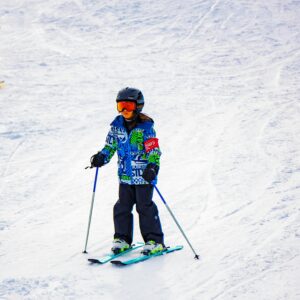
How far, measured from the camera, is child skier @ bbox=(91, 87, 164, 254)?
4.95 meters

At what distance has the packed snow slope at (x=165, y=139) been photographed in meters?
4.65

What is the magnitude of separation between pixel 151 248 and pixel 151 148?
0.94 m

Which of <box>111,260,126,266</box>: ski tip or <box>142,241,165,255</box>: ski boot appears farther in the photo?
<box>142,241,165,255</box>: ski boot

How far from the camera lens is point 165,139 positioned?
33.5 ft

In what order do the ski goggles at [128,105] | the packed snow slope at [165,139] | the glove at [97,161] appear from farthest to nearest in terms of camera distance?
the glove at [97,161] → the ski goggles at [128,105] → the packed snow slope at [165,139]

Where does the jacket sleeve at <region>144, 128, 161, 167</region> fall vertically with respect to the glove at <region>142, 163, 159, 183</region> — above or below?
above

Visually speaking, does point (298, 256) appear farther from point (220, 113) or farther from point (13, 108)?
point (13, 108)

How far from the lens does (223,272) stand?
4.59 meters

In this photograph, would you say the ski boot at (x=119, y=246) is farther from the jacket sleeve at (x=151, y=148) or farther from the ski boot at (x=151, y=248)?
the jacket sleeve at (x=151, y=148)

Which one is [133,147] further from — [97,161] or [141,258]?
[141,258]

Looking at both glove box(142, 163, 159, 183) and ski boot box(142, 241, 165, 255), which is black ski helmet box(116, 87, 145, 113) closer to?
glove box(142, 163, 159, 183)

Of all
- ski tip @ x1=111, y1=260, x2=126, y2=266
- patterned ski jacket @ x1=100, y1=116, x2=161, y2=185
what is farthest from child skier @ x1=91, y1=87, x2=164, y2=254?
ski tip @ x1=111, y1=260, x2=126, y2=266

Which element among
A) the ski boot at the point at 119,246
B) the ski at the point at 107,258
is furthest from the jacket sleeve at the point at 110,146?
the ski at the point at 107,258

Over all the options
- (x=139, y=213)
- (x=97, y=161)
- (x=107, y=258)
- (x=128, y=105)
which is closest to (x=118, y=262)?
(x=107, y=258)
